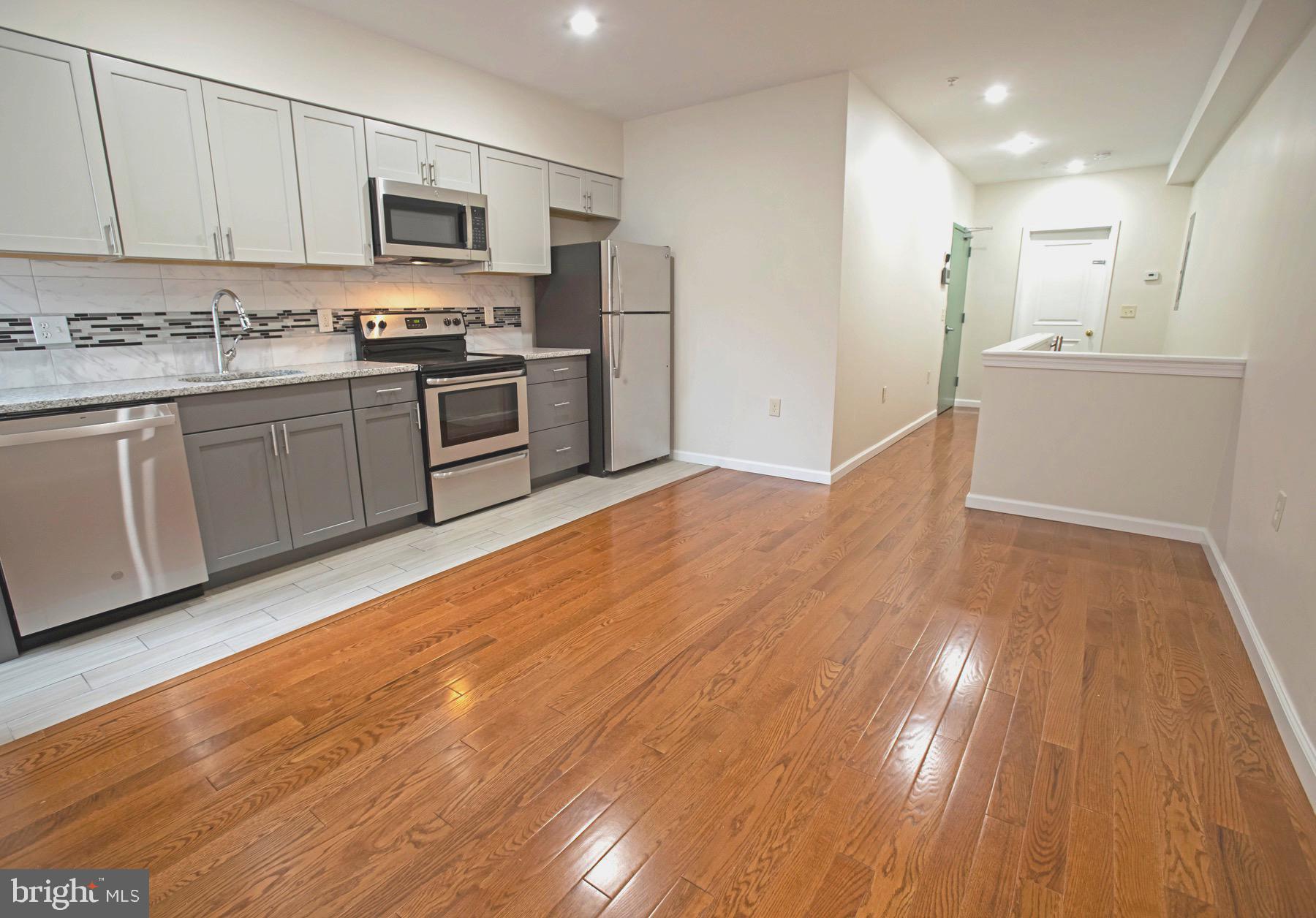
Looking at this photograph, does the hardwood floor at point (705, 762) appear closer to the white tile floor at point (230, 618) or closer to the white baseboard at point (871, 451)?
the white tile floor at point (230, 618)

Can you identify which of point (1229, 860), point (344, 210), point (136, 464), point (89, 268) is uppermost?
point (344, 210)

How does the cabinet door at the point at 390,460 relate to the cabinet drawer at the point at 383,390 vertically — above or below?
below

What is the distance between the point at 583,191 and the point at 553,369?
1.39 meters

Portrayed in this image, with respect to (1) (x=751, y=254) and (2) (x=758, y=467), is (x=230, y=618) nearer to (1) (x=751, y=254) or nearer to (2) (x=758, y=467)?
(2) (x=758, y=467)

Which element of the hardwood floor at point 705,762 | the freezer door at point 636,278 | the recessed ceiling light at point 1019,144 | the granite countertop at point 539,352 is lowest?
the hardwood floor at point 705,762

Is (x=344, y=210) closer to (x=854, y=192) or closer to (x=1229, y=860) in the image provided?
(x=854, y=192)

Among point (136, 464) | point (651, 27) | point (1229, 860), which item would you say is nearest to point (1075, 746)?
point (1229, 860)

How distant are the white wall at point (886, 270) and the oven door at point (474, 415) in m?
2.08

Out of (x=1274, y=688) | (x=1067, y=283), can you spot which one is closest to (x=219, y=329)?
(x=1274, y=688)

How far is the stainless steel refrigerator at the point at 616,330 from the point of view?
13.7ft

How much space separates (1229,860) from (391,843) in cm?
189

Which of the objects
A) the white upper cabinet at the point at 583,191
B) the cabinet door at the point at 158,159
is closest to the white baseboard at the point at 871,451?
the white upper cabinet at the point at 583,191

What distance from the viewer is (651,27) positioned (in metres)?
3.12

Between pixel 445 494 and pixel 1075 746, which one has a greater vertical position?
pixel 445 494
